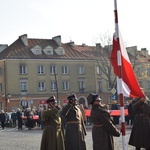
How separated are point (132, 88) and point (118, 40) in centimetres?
115

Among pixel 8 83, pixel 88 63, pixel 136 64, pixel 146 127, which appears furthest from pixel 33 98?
pixel 146 127

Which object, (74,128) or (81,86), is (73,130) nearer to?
(74,128)

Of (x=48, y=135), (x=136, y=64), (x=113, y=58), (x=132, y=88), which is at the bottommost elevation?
(x=48, y=135)

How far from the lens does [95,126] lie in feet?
36.2

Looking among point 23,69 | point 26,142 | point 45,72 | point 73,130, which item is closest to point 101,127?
point 73,130

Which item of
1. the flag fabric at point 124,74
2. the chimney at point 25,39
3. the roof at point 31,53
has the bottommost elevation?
the flag fabric at point 124,74

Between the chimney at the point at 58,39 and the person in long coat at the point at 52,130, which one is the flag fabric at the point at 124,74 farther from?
the chimney at the point at 58,39

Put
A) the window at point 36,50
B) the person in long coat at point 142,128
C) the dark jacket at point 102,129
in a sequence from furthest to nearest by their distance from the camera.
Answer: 1. the window at point 36,50
2. the person in long coat at point 142,128
3. the dark jacket at point 102,129

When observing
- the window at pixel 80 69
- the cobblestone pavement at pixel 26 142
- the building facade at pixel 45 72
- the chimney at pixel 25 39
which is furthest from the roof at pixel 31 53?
the cobblestone pavement at pixel 26 142

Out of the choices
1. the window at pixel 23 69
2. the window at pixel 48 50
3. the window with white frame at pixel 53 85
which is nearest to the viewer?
the window at pixel 23 69

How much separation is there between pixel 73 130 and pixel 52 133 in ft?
2.64

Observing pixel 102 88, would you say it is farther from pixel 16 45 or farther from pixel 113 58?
pixel 113 58

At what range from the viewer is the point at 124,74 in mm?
10367

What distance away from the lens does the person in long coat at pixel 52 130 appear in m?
12.2
